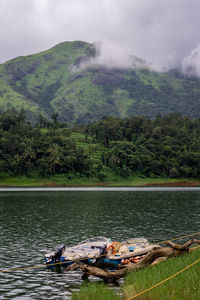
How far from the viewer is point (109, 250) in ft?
139

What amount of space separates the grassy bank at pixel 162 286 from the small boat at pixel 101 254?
842 cm

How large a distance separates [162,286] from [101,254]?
53.3 feet

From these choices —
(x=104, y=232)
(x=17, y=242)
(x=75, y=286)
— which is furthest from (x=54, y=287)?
(x=104, y=232)

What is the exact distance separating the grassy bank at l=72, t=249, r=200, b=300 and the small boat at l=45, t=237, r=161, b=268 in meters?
8.42

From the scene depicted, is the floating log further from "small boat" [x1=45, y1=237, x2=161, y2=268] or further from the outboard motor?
the outboard motor

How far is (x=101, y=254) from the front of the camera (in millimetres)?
40375

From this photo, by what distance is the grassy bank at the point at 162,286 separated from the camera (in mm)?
23469

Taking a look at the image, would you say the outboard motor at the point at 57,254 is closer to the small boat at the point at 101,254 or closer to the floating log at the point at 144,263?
the small boat at the point at 101,254

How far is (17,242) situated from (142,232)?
833 inches

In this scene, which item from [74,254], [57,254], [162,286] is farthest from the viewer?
[74,254]

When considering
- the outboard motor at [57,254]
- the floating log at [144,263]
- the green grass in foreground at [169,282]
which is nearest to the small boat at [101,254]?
the outboard motor at [57,254]

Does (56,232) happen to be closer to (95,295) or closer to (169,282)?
(95,295)

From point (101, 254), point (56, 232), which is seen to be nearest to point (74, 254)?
point (101, 254)

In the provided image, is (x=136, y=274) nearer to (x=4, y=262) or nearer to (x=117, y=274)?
(x=117, y=274)
